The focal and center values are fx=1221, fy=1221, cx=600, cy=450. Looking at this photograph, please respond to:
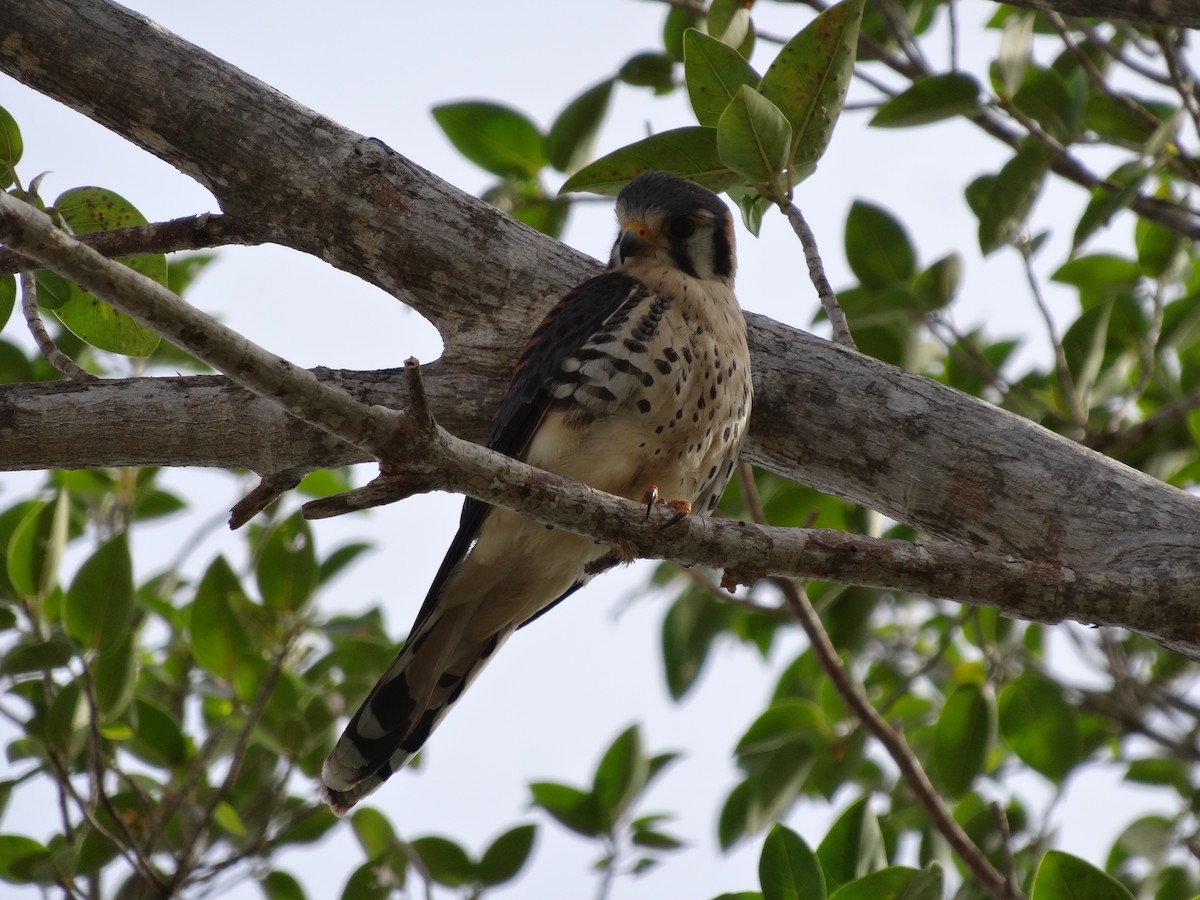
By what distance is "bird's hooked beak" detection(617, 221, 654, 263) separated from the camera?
330 cm

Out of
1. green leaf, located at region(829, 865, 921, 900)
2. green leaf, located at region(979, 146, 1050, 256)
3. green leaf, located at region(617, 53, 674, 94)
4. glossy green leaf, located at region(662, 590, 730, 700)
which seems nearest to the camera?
green leaf, located at region(829, 865, 921, 900)

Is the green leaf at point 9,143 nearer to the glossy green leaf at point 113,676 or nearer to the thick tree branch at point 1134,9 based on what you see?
the glossy green leaf at point 113,676

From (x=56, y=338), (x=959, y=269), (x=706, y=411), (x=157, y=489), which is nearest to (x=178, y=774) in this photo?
(x=157, y=489)

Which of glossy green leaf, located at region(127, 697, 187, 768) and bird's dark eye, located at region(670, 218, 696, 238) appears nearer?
glossy green leaf, located at region(127, 697, 187, 768)

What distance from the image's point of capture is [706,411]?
2662 millimetres

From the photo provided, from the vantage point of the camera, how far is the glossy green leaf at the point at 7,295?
268cm

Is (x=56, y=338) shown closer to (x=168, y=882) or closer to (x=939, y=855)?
(x=168, y=882)

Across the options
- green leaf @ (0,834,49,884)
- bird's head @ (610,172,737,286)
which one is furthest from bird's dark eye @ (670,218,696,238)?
green leaf @ (0,834,49,884)

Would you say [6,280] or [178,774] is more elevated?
[6,280]

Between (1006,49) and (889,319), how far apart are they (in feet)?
2.46

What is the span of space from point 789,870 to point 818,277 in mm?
1223

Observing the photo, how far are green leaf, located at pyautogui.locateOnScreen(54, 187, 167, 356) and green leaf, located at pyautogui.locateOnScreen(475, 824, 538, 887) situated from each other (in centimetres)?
153

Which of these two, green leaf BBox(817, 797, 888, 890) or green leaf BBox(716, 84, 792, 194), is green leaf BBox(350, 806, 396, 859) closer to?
green leaf BBox(817, 797, 888, 890)

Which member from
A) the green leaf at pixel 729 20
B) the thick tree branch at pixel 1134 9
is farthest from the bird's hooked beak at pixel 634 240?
the thick tree branch at pixel 1134 9
